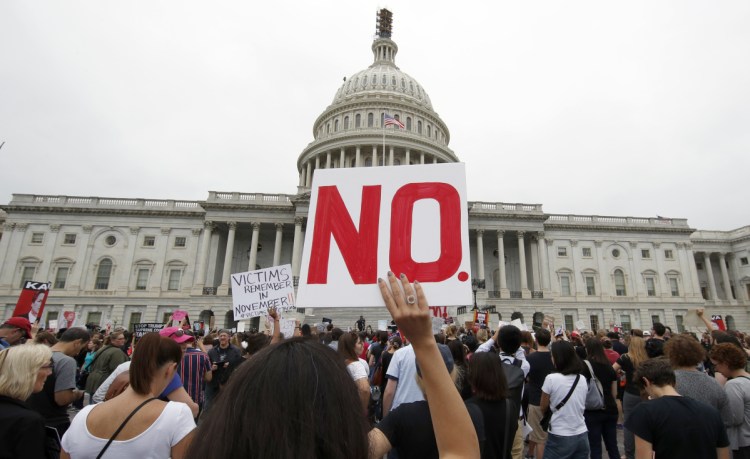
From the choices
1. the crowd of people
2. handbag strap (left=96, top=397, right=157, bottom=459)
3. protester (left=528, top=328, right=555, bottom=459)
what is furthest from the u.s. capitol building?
handbag strap (left=96, top=397, right=157, bottom=459)

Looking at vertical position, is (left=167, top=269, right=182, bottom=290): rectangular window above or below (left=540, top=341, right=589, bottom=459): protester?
above

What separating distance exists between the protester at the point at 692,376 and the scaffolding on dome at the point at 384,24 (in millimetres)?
78803

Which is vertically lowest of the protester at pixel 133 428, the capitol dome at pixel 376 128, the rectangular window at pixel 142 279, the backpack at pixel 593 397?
the backpack at pixel 593 397

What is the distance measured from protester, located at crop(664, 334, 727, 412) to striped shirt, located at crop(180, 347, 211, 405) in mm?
5981

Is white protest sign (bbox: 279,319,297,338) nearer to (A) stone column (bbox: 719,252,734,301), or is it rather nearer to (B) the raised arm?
(B) the raised arm

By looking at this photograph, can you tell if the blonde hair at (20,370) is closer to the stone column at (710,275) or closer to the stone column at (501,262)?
the stone column at (501,262)

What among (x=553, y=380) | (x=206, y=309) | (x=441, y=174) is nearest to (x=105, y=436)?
(x=441, y=174)

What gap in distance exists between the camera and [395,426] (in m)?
2.82

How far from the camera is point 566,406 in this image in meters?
4.83

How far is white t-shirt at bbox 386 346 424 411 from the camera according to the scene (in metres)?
4.72

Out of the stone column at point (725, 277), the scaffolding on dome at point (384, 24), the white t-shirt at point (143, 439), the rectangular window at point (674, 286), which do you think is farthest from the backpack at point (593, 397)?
the scaffolding on dome at point (384, 24)

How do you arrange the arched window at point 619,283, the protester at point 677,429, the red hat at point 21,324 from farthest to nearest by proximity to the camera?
the arched window at point 619,283 < the red hat at point 21,324 < the protester at point 677,429

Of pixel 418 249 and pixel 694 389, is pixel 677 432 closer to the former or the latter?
pixel 694 389

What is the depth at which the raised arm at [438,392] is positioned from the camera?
58.7 inches
